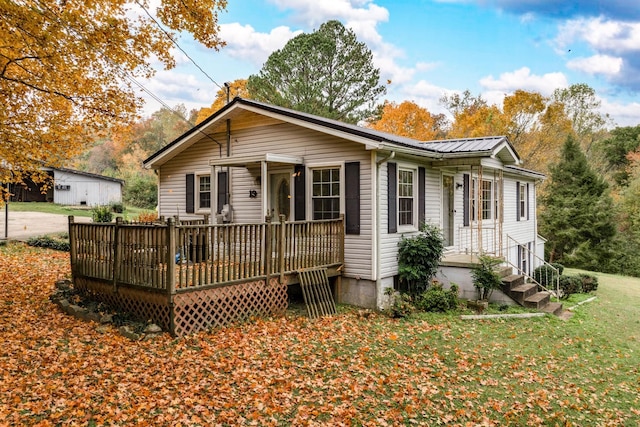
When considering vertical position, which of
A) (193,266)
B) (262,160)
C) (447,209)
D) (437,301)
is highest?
(262,160)

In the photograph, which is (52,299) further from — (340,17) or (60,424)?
(340,17)

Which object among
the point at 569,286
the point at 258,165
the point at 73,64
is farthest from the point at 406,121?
the point at 73,64

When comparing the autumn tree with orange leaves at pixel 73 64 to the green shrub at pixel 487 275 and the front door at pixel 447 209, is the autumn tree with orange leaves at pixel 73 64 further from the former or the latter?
the green shrub at pixel 487 275

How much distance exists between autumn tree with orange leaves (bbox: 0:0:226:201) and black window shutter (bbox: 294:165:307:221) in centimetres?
399

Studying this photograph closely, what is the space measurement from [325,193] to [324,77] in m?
17.5

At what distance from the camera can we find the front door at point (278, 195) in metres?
10.7

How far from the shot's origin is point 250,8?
1506 cm

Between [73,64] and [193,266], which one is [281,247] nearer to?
[193,266]

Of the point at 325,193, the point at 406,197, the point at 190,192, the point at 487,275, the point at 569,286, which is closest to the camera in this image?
the point at 487,275

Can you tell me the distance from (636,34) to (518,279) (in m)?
17.2

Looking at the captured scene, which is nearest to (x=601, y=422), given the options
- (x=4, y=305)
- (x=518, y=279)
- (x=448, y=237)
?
(x=518, y=279)

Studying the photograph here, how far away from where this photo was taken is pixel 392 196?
9.42 m

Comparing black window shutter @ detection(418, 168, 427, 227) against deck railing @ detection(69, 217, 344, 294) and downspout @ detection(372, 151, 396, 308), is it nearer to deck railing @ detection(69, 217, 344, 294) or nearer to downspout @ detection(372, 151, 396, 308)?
downspout @ detection(372, 151, 396, 308)

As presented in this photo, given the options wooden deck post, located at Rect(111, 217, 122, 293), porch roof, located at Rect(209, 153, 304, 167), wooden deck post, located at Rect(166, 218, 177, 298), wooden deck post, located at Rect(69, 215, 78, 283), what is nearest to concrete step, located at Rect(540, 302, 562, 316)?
porch roof, located at Rect(209, 153, 304, 167)
